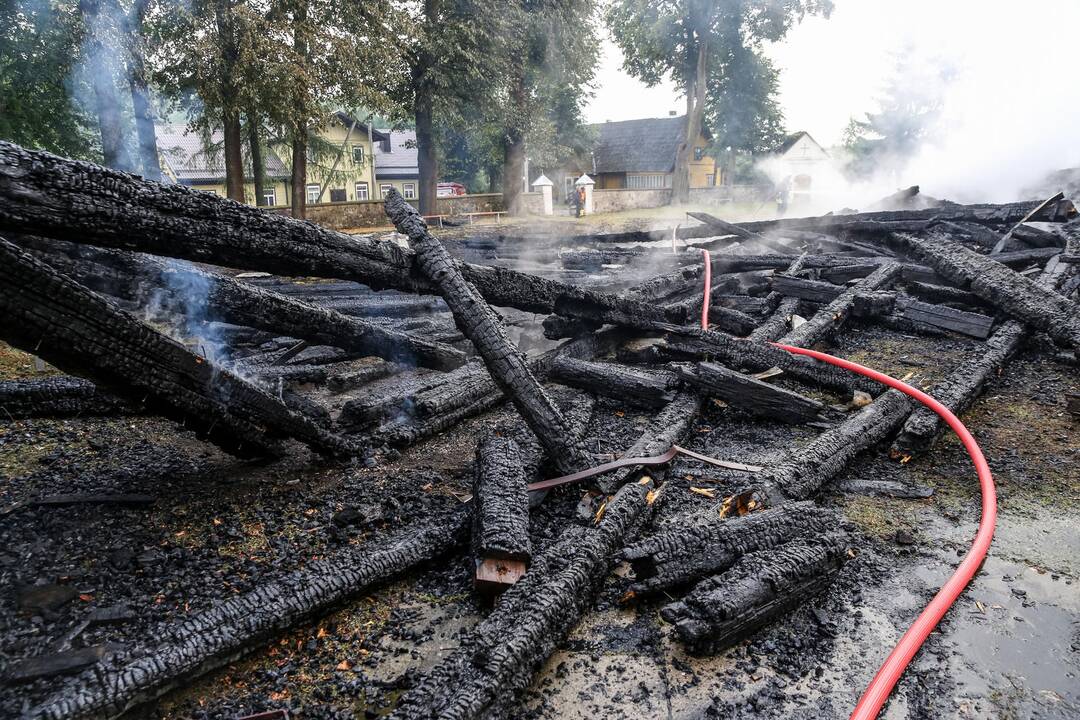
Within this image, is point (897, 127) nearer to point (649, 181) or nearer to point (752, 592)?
point (649, 181)

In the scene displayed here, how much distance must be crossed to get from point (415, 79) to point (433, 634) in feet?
74.5

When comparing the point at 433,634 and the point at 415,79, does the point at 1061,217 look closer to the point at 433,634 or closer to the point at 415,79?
the point at 433,634

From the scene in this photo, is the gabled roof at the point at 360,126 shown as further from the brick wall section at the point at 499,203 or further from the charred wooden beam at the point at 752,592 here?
the charred wooden beam at the point at 752,592

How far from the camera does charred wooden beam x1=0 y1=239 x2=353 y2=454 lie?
3041mm

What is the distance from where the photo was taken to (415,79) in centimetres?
2192

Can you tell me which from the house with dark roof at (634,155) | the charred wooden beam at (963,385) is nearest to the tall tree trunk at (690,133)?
the house with dark roof at (634,155)

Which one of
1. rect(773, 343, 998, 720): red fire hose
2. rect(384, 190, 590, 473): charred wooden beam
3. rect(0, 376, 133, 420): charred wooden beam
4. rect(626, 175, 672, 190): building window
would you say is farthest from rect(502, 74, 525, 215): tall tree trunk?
rect(773, 343, 998, 720): red fire hose

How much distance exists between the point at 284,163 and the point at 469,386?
3065 centimetres

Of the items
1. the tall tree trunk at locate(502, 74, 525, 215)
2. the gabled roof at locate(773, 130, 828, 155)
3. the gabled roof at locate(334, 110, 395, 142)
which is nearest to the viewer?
the tall tree trunk at locate(502, 74, 525, 215)

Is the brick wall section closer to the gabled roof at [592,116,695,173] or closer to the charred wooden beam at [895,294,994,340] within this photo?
the gabled roof at [592,116,695,173]

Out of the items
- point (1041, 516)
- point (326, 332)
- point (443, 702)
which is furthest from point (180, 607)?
point (1041, 516)

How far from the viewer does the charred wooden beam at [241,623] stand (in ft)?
7.80

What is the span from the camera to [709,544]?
3279 mm

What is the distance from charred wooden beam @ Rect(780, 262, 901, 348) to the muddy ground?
2025 mm
